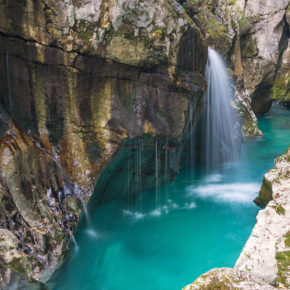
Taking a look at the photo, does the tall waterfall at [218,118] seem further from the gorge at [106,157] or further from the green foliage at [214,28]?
the gorge at [106,157]

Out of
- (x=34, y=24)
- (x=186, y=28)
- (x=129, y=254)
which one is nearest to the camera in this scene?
(x=34, y=24)

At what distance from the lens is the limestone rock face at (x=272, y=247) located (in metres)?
3.67

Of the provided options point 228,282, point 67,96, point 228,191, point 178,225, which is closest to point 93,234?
point 178,225

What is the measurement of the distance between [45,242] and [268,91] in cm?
2268

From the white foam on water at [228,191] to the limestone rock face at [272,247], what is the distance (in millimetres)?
3478

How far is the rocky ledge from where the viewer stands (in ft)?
10.3

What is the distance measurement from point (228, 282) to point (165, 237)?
438cm

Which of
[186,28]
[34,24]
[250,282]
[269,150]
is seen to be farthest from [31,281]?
[269,150]

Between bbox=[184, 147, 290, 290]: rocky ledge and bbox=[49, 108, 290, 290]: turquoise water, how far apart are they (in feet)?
6.79

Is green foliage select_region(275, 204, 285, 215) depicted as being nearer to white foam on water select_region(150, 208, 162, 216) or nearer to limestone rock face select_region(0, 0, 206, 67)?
white foam on water select_region(150, 208, 162, 216)

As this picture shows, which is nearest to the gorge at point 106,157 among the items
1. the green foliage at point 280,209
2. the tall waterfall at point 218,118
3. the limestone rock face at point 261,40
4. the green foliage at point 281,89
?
the green foliage at point 280,209

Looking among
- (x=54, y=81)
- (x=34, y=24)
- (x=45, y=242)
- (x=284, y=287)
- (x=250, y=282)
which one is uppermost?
(x=34, y=24)

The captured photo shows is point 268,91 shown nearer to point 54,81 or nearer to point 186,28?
point 186,28

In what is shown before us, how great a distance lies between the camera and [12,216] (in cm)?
505
